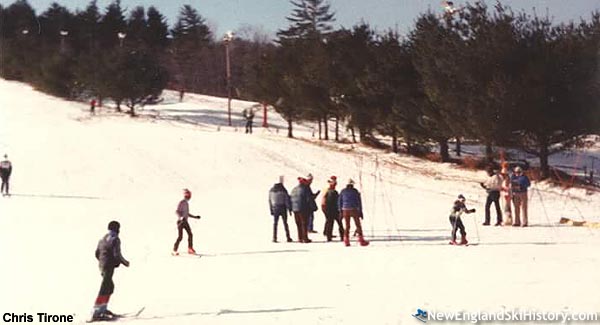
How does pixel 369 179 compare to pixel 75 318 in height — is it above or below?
above

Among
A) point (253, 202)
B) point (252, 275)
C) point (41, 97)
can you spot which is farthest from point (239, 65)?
point (252, 275)

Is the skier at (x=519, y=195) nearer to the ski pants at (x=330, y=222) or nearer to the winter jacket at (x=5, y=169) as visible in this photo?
the ski pants at (x=330, y=222)

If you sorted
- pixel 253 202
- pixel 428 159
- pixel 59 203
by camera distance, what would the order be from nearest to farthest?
pixel 59 203 → pixel 253 202 → pixel 428 159

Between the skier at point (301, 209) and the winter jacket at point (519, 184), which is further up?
the winter jacket at point (519, 184)

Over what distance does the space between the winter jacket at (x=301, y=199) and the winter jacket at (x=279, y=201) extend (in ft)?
0.93

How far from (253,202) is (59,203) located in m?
6.92

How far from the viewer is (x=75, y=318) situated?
32.6 feet

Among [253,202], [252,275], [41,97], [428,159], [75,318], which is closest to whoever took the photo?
[75,318]

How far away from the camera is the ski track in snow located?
10.3m

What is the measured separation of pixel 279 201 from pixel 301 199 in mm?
645

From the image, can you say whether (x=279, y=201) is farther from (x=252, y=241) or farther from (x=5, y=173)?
(x=5, y=173)

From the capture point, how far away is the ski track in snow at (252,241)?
33.9 ft

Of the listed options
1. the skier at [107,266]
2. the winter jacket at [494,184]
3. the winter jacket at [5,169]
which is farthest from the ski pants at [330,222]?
the winter jacket at [5,169]

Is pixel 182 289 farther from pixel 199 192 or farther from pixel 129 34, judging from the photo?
pixel 129 34
